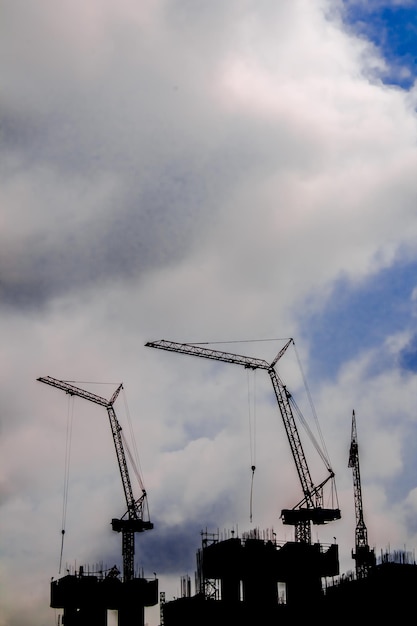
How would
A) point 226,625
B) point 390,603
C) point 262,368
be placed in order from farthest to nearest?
point 262,368 → point 226,625 → point 390,603

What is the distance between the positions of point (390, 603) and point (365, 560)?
58.9 meters

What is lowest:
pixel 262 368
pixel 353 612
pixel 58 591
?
pixel 353 612

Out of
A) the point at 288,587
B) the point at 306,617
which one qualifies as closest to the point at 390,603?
the point at 306,617

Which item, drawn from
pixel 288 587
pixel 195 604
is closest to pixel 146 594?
pixel 195 604

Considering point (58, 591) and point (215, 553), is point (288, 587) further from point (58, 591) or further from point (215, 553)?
point (58, 591)

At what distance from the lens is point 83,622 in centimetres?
19500

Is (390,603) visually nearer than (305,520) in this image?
Yes

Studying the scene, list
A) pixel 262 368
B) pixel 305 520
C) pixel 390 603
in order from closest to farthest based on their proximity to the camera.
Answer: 1. pixel 390 603
2. pixel 305 520
3. pixel 262 368

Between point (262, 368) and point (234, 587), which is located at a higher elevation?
point (262, 368)

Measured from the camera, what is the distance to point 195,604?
167500mm

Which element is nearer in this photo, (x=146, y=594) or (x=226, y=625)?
(x=226, y=625)

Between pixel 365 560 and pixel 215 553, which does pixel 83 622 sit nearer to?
pixel 215 553

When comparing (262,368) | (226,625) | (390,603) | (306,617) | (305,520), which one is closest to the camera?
(390,603)

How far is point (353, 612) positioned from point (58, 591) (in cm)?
8508
